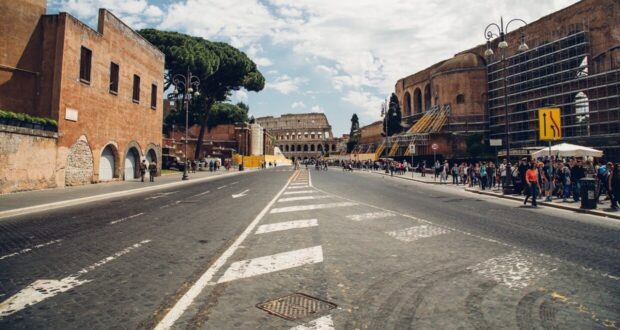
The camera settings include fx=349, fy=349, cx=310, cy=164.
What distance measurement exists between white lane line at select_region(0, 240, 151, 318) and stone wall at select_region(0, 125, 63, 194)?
47.6ft

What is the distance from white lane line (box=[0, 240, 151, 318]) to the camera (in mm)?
3322

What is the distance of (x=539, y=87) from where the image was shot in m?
39.0

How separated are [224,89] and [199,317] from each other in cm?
5081

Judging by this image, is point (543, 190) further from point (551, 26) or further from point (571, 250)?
point (551, 26)

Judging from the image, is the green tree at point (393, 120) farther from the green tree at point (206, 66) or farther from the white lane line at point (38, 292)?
the white lane line at point (38, 292)

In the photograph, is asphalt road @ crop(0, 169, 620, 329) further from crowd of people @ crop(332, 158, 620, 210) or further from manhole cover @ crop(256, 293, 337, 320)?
crowd of people @ crop(332, 158, 620, 210)

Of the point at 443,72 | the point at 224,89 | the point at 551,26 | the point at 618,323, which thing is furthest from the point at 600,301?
the point at 443,72

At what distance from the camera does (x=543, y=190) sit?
1567 centimetres

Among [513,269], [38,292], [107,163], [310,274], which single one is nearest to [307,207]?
[310,274]

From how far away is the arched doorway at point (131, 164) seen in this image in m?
A: 25.7

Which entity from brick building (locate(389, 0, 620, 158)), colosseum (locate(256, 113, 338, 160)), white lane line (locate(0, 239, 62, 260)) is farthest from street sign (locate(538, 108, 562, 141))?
colosseum (locate(256, 113, 338, 160))

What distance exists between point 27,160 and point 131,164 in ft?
34.4

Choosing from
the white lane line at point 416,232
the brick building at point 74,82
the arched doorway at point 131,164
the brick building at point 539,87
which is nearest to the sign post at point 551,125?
the white lane line at point 416,232

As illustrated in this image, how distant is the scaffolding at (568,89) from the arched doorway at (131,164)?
29314 millimetres
